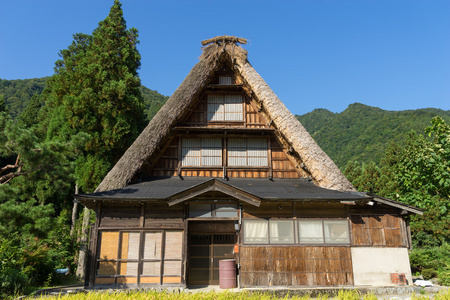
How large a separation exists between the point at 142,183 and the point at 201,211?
2.50m

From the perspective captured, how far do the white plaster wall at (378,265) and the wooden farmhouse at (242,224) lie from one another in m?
0.03

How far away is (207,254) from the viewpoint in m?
11.4

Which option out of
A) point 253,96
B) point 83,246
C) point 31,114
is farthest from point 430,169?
point 31,114

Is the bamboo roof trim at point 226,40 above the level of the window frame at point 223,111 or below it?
above

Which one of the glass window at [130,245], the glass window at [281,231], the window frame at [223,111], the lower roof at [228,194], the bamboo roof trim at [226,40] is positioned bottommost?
the glass window at [130,245]

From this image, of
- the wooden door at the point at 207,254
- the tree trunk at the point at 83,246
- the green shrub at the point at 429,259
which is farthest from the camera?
the tree trunk at the point at 83,246

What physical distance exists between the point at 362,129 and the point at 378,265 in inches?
1813

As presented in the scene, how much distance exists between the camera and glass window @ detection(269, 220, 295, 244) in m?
10.2

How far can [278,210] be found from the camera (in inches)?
408

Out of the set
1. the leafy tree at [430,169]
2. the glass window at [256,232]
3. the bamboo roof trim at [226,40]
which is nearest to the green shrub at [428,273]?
the leafy tree at [430,169]

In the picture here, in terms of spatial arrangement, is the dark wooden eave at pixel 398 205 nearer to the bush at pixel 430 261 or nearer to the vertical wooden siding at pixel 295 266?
the vertical wooden siding at pixel 295 266

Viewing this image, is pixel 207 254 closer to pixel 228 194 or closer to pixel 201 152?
pixel 228 194

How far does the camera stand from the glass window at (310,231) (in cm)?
1020

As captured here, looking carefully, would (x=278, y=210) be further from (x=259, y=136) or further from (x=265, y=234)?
(x=259, y=136)
